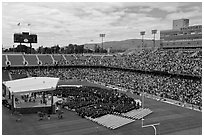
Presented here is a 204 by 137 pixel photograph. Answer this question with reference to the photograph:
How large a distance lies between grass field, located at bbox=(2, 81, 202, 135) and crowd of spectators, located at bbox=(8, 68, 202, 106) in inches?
295

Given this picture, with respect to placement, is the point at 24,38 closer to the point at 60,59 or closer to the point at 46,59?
the point at 46,59

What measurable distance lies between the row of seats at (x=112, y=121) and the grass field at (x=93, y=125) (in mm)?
552

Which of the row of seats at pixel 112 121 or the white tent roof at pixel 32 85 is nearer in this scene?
the row of seats at pixel 112 121

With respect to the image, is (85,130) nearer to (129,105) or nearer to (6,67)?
(129,105)

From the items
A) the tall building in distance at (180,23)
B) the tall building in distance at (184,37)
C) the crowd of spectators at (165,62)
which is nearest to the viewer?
the crowd of spectators at (165,62)

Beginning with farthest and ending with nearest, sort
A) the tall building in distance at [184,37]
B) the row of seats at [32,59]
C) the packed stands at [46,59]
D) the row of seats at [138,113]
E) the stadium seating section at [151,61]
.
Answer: the tall building in distance at [184,37], the packed stands at [46,59], the row of seats at [32,59], the stadium seating section at [151,61], the row of seats at [138,113]

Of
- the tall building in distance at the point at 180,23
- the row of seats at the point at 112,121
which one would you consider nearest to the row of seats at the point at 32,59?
the row of seats at the point at 112,121

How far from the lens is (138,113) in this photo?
3170 centimetres

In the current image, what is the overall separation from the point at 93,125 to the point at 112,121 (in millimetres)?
2153

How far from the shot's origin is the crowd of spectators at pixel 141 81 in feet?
136

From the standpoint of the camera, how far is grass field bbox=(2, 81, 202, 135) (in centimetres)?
2486

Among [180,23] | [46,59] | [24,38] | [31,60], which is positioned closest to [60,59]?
[46,59]

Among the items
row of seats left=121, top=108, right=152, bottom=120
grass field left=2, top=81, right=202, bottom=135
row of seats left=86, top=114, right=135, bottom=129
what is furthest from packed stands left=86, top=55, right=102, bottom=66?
row of seats left=86, top=114, right=135, bottom=129

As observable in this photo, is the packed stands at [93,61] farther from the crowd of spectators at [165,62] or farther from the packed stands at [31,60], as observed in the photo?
the packed stands at [31,60]
